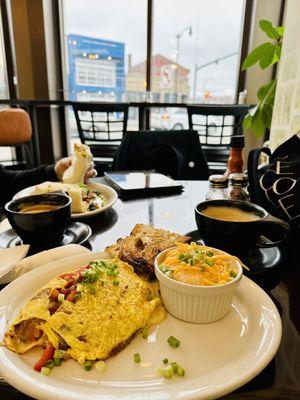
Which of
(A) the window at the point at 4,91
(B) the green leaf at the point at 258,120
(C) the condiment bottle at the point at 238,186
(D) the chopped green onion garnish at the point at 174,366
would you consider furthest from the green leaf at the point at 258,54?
(A) the window at the point at 4,91

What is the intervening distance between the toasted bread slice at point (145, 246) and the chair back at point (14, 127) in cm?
332

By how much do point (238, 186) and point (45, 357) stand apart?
0.87 metres

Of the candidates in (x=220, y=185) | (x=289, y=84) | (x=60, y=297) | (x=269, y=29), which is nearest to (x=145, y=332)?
(x=60, y=297)

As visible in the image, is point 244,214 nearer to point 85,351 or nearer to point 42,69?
point 85,351

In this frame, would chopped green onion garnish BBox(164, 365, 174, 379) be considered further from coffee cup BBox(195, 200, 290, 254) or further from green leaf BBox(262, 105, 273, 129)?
green leaf BBox(262, 105, 273, 129)

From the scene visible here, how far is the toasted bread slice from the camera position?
0.64 m

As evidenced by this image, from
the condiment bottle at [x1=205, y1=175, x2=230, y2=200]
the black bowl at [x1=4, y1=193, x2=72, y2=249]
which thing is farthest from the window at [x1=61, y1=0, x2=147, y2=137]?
the black bowl at [x1=4, y1=193, x2=72, y2=249]

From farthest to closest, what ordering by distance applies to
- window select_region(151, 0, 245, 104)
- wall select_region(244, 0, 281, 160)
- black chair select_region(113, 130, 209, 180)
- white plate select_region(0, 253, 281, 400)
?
window select_region(151, 0, 245, 104)
wall select_region(244, 0, 281, 160)
black chair select_region(113, 130, 209, 180)
white plate select_region(0, 253, 281, 400)

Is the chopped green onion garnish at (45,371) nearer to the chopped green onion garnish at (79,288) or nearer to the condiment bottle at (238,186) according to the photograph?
the chopped green onion garnish at (79,288)

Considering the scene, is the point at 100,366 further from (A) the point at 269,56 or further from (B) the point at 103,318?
(A) the point at 269,56

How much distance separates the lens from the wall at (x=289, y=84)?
1772mm

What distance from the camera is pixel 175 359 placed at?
1.51ft

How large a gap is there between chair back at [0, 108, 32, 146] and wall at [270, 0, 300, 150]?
9.40 feet

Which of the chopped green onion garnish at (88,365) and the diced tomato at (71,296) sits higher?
the diced tomato at (71,296)
